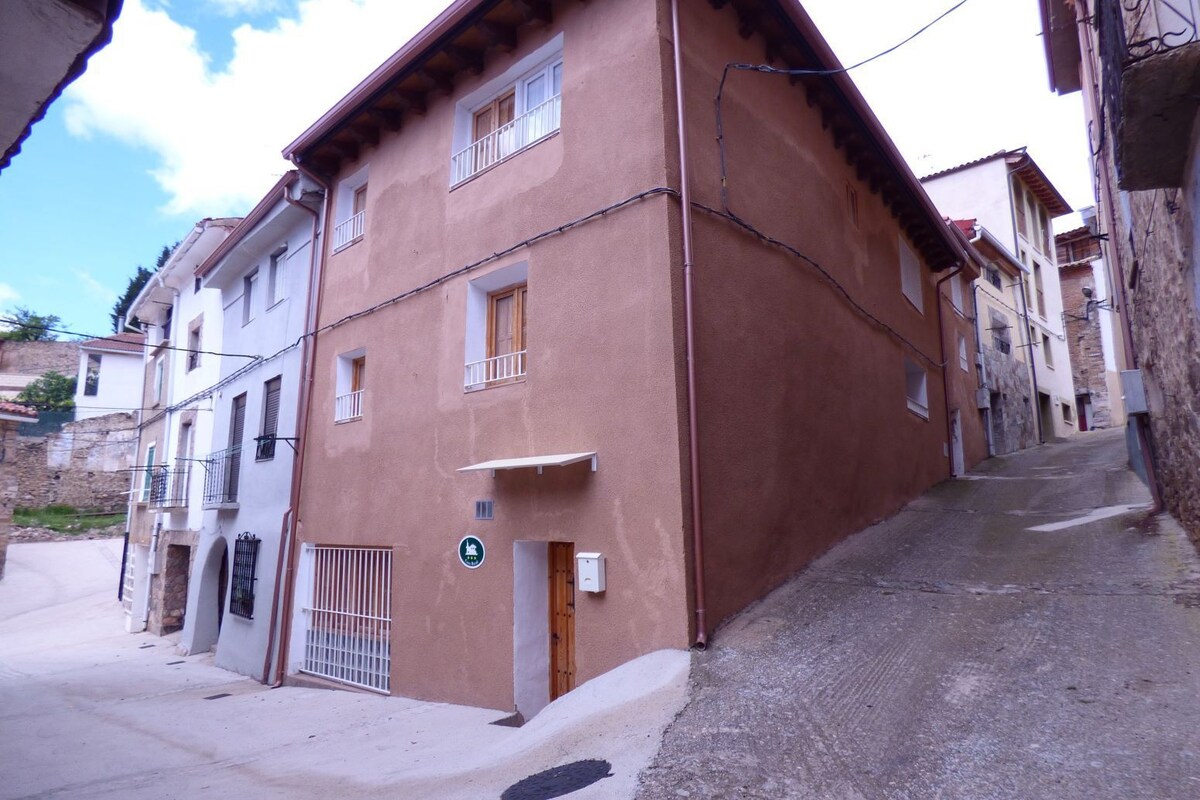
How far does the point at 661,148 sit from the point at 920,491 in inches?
337

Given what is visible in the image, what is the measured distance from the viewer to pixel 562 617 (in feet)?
24.4

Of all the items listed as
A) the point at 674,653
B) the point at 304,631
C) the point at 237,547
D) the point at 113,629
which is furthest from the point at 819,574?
the point at 113,629

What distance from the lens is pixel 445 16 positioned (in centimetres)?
839

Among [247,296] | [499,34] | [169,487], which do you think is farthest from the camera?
[169,487]

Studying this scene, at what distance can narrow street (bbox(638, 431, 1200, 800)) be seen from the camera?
13.0 feet

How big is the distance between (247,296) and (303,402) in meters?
4.69

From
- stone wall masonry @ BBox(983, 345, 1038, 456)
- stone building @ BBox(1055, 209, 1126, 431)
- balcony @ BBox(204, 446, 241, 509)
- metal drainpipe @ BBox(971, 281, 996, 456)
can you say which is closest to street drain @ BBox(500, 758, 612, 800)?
balcony @ BBox(204, 446, 241, 509)

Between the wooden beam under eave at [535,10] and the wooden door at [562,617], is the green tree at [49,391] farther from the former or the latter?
the wooden door at [562,617]

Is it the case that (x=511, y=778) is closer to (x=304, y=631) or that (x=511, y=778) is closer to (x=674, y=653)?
(x=674, y=653)

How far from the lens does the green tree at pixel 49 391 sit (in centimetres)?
3775

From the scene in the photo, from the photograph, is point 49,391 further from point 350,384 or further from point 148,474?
point 350,384

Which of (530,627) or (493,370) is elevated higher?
(493,370)

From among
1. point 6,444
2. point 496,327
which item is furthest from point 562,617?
point 6,444

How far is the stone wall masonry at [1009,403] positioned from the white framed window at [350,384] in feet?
50.6
